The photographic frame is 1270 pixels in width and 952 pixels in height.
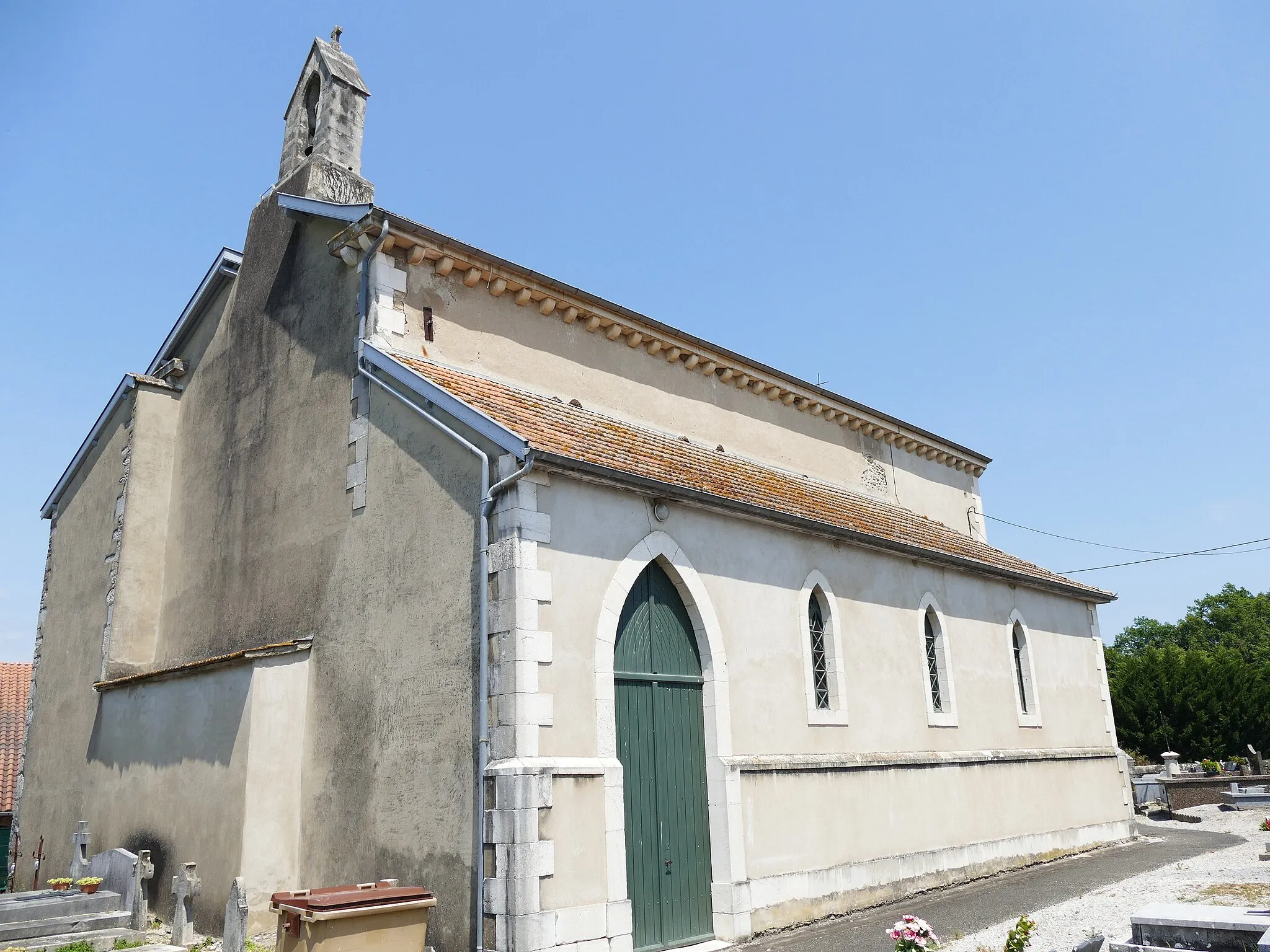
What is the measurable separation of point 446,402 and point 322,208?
13.7ft

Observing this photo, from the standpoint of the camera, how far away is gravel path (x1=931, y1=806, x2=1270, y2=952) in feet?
29.2

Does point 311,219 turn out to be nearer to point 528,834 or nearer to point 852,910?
point 528,834

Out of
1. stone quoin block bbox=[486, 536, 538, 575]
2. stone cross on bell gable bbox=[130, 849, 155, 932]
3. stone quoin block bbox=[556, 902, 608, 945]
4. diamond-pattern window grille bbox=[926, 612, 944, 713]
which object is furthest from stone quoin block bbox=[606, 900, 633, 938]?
diamond-pattern window grille bbox=[926, 612, 944, 713]

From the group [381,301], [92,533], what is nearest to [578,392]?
[381,301]

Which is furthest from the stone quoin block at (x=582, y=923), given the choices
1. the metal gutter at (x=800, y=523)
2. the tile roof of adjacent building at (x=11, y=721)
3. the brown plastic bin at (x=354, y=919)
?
the tile roof of adjacent building at (x=11, y=721)

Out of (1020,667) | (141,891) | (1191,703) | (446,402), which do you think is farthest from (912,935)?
(1191,703)

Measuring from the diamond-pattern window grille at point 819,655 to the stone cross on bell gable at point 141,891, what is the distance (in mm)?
7766

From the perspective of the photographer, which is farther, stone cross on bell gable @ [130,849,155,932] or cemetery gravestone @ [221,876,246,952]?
stone cross on bell gable @ [130,849,155,932]

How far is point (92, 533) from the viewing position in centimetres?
1540

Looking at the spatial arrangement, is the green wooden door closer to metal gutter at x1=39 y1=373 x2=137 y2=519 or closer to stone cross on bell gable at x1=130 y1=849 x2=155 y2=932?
stone cross on bell gable at x1=130 y1=849 x2=155 y2=932

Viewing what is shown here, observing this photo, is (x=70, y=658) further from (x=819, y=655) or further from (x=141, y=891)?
(x=819, y=655)

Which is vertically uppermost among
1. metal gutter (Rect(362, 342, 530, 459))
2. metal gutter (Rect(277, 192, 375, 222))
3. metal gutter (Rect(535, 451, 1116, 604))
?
metal gutter (Rect(277, 192, 375, 222))

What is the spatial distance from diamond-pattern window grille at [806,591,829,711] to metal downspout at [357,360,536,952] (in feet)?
14.9

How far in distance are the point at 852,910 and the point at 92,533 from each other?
1233 centimetres
